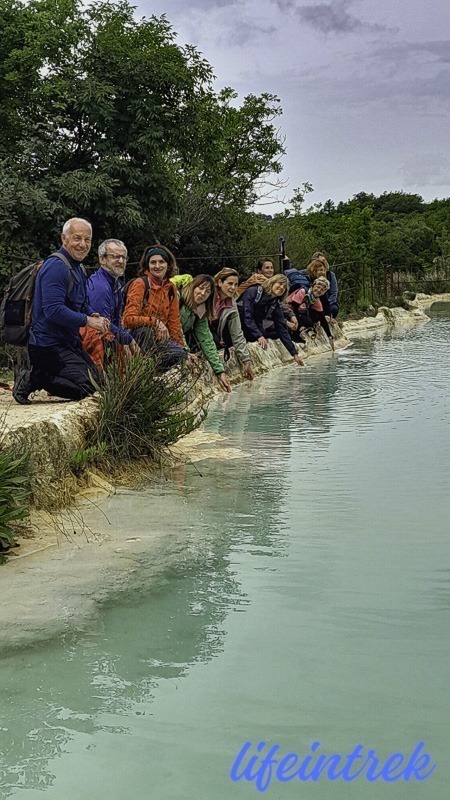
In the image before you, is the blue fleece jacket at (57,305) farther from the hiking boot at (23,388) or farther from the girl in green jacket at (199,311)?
the girl in green jacket at (199,311)

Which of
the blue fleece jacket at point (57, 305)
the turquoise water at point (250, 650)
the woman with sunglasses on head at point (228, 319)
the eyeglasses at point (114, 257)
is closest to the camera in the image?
the turquoise water at point (250, 650)

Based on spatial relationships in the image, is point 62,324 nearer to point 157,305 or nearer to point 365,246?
point 157,305

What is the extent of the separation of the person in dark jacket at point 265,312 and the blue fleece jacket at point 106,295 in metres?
4.42

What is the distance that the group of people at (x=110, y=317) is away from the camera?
650 centimetres

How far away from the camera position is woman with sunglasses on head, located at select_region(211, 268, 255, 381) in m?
10.1

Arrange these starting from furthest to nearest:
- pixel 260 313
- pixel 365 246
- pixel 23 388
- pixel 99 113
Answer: pixel 365 246 → pixel 99 113 → pixel 260 313 → pixel 23 388

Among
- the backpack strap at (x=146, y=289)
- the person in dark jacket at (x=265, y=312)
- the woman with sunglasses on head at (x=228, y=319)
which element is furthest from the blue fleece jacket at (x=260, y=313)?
the backpack strap at (x=146, y=289)

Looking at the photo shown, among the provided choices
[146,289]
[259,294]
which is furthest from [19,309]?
[259,294]

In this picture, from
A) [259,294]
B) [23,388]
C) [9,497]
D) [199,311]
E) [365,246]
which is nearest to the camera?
[9,497]

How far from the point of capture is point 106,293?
7.25 meters

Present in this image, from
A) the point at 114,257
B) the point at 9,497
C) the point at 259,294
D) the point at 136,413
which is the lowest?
the point at 9,497

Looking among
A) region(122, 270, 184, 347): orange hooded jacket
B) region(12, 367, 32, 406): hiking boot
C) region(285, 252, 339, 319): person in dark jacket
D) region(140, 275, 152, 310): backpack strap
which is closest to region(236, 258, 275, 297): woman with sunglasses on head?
region(285, 252, 339, 319): person in dark jacket

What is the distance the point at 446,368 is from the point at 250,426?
504 centimetres

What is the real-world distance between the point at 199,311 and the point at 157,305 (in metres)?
1.18
